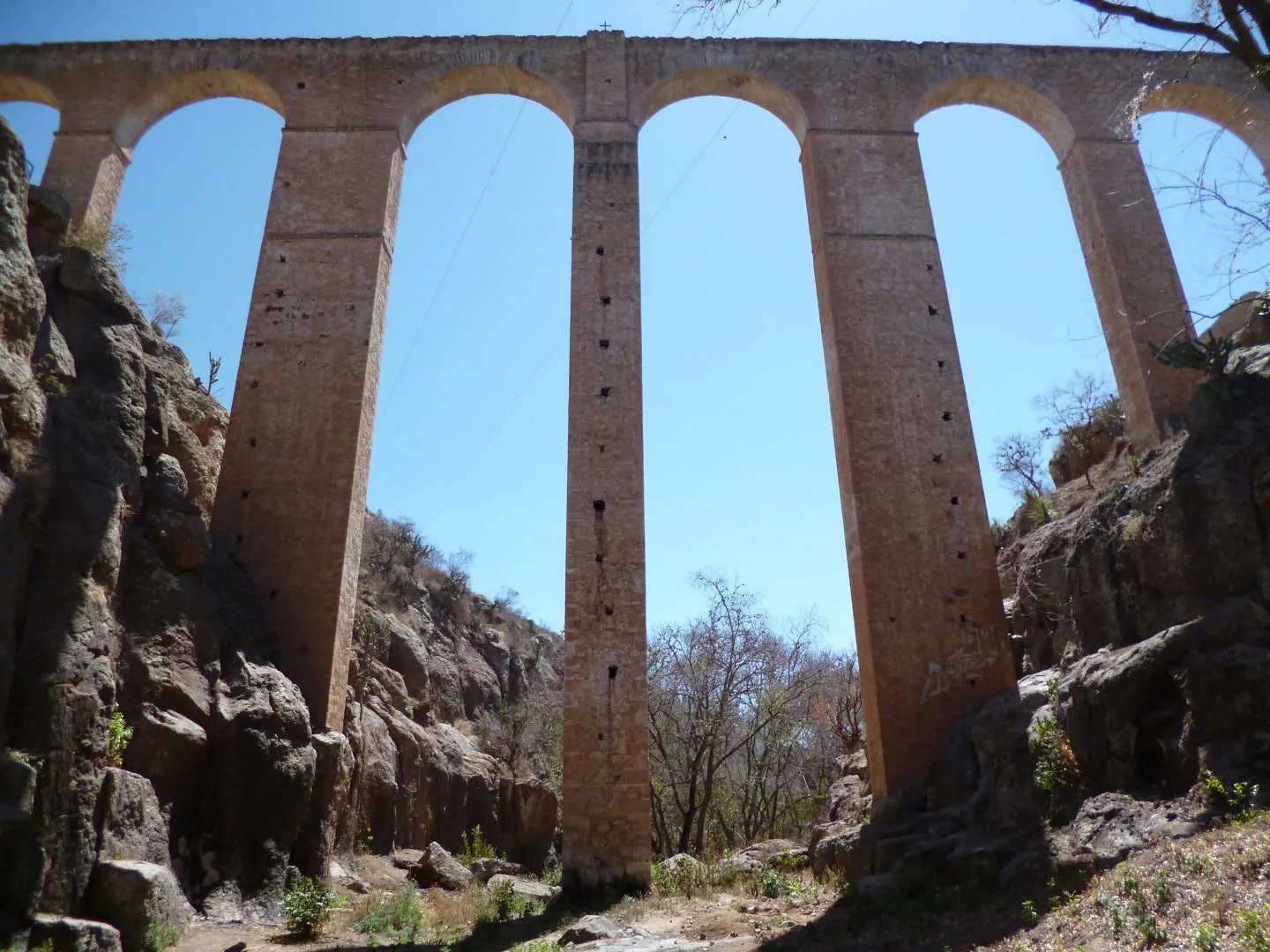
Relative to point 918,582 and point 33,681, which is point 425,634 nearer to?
point 918,582

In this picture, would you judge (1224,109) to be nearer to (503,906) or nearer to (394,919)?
(503,906)

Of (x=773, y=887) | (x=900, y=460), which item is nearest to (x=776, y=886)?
(x=773, y=887)

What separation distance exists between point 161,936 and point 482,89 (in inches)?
456

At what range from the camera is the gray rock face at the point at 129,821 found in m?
6.97

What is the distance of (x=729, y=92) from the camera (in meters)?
14.0

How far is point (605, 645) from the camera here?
9.95 meters

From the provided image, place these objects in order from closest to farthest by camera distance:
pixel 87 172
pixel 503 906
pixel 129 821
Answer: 1. pixel 129 821
2. pixel 503 906
3. pixel 87 172

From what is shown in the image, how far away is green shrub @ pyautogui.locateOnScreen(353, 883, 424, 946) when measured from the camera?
8.05 metres

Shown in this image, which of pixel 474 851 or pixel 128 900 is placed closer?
pixel 128 900

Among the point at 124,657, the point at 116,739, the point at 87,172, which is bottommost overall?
the point at 116,739

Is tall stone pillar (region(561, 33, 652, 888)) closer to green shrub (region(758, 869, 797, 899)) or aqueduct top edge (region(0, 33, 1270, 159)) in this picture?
aqueduct top edge (region(0, 33, 1270, 159))

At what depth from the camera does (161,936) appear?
6.80 meters

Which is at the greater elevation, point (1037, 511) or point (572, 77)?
point (572, 77)

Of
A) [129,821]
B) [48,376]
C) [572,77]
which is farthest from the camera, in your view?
[572,77]
